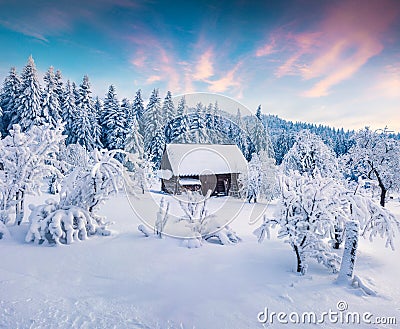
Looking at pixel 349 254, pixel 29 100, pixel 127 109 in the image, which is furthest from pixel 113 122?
pixel 349 254

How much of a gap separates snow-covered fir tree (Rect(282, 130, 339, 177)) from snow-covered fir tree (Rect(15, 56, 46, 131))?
28.5 meters

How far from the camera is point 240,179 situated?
2427 centimetres

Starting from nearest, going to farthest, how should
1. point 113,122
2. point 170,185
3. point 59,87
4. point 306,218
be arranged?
point 306,218 → point 170,185 → point 59,87 → point 113,122

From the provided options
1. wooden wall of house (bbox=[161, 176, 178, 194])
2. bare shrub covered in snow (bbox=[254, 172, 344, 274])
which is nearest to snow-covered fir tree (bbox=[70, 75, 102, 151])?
wooden wall of house (bbox=[161, 176, 178, 194])

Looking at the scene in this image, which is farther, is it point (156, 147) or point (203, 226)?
point (156, 147)

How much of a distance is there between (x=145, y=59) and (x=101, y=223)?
780 centimetres

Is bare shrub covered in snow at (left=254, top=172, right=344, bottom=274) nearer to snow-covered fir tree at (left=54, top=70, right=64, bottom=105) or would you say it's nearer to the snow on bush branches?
the snow on bush branches

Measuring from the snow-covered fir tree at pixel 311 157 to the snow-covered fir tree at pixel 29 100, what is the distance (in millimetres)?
28505

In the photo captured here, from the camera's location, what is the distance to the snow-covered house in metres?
20.0

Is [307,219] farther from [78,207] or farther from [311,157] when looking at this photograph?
[311,157]

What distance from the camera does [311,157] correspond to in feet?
65.3

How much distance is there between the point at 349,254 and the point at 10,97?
127 feet

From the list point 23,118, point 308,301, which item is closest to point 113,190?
point 308,301

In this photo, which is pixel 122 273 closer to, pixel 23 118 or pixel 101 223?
pixel 101 223
